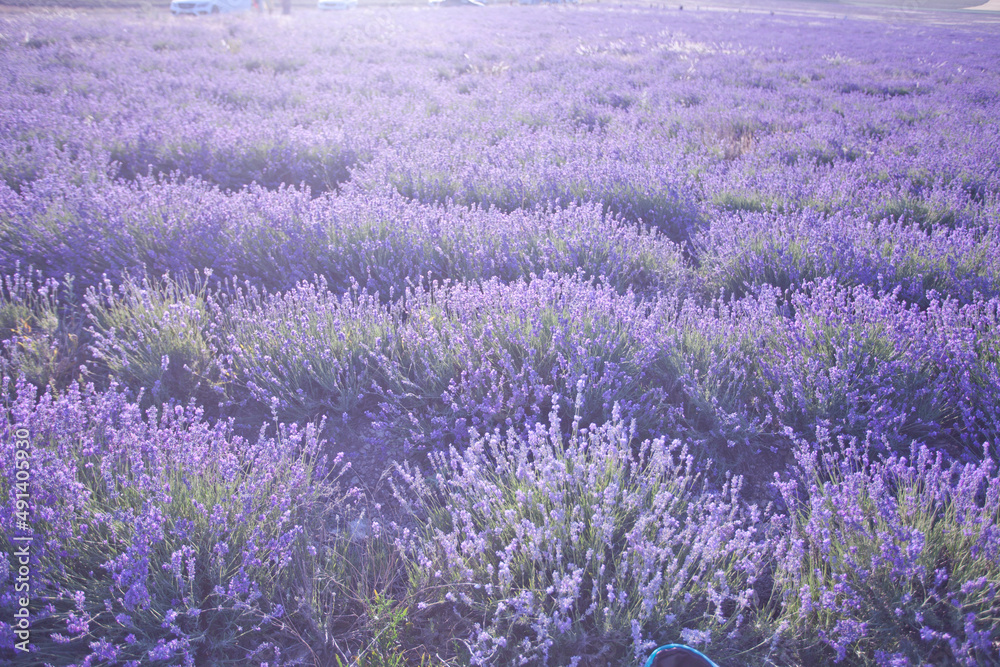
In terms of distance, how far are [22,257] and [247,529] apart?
2949mm

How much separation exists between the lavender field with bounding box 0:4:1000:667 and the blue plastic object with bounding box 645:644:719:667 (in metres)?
0.08

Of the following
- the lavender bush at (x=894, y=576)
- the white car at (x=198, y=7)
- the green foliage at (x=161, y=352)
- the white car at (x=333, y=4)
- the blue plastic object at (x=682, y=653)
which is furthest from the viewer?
the white car at (x=333, y=4)

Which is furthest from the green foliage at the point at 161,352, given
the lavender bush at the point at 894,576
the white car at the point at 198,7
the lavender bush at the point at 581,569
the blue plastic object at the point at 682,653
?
the white car at the point at 198,7

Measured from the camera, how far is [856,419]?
221 centimetres

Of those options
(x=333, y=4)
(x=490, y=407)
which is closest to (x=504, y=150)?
(x=490, y=407)

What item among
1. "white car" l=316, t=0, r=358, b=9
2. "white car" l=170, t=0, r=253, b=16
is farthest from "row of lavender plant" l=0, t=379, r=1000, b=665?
"white car" l=316, t=0, r=358, b=9

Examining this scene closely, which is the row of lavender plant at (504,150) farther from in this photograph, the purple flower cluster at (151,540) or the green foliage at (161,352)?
the purple flower cluster at (151,540)

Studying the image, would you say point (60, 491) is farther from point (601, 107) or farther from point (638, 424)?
point (601, 107)

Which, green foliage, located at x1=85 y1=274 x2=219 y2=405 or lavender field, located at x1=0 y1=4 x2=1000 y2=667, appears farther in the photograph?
green foliage, located at x1=85 y1=274 x2=219 y2=405

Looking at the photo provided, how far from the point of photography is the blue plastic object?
1.39 metres

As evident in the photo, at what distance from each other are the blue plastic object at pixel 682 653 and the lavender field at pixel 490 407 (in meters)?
0.08

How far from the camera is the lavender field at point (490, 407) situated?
1.57 m

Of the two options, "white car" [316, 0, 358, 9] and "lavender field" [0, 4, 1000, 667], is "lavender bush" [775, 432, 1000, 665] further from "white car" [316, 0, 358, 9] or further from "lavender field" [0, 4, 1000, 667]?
"white car" [316, 0, 358, 9]

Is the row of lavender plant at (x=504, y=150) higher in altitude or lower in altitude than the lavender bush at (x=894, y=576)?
higher
